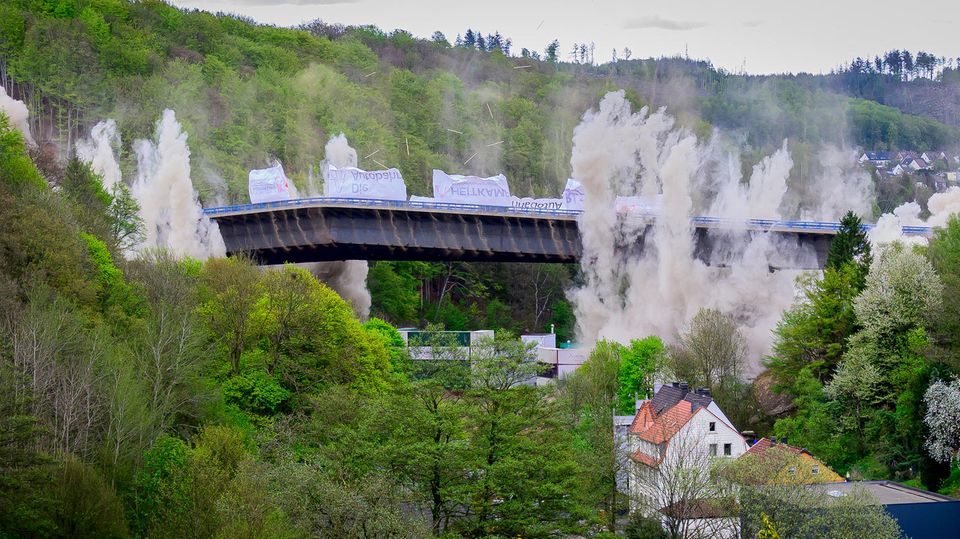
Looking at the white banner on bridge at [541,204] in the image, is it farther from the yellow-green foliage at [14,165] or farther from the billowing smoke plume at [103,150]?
the yellow-green foliage at [14,165]

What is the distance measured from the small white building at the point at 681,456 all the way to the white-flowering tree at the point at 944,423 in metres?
7.35

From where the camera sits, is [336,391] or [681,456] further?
[336,391]

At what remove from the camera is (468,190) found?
8919 centimetres

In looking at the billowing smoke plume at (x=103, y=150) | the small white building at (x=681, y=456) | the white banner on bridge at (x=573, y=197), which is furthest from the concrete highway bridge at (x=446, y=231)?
the small white building at (x=681, y=456)

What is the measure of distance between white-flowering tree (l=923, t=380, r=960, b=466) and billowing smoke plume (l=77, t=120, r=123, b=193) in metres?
55.8

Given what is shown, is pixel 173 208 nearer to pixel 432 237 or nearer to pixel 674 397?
pixel 432 237

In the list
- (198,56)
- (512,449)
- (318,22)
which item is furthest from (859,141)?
(512,449)

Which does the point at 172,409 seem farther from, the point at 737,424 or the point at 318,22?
the point at 318,22

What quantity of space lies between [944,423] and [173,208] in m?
48.5

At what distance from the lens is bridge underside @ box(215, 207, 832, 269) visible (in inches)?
3339

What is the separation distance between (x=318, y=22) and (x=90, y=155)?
248 ft

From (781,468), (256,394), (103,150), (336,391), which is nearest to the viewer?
(781,468)

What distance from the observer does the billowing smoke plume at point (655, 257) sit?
82.6 meters

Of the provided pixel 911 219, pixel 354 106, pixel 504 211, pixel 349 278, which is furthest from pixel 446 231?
pixel 354 106
